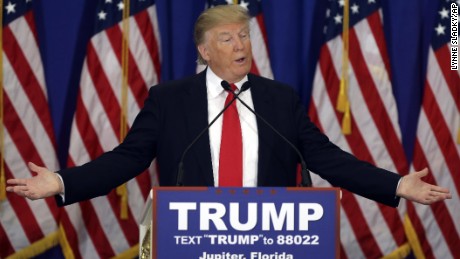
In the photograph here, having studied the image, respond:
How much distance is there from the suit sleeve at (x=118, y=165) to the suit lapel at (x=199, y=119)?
0.12 m

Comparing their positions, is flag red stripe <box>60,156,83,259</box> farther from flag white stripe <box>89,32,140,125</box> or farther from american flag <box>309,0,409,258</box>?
american flag <box>309,0,409,258</box>

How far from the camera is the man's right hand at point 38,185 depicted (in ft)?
8.58

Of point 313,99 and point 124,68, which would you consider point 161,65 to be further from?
point 313,99

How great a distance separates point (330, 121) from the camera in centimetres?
496

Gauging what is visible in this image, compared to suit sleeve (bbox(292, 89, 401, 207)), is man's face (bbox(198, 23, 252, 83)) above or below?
above

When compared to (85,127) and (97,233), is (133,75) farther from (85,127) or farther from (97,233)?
(97,233)

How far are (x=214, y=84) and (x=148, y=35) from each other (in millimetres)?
1918

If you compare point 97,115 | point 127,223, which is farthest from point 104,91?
point 127,223

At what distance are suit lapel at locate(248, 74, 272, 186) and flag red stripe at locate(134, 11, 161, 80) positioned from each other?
1.91 m

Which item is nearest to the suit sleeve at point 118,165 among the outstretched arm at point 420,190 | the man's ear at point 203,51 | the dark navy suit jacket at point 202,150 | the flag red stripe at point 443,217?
the dark navy suit jacket at point 202,150

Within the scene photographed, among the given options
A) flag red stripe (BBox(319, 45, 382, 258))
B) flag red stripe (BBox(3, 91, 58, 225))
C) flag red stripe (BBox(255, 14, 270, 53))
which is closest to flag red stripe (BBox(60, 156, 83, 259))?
flag red stripe (BBox(3, 91, 58, 225))

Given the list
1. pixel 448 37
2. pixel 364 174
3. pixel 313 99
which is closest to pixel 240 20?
pixel 364 174

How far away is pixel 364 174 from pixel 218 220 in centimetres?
72

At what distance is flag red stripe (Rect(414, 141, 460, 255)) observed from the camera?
4.97 metres
